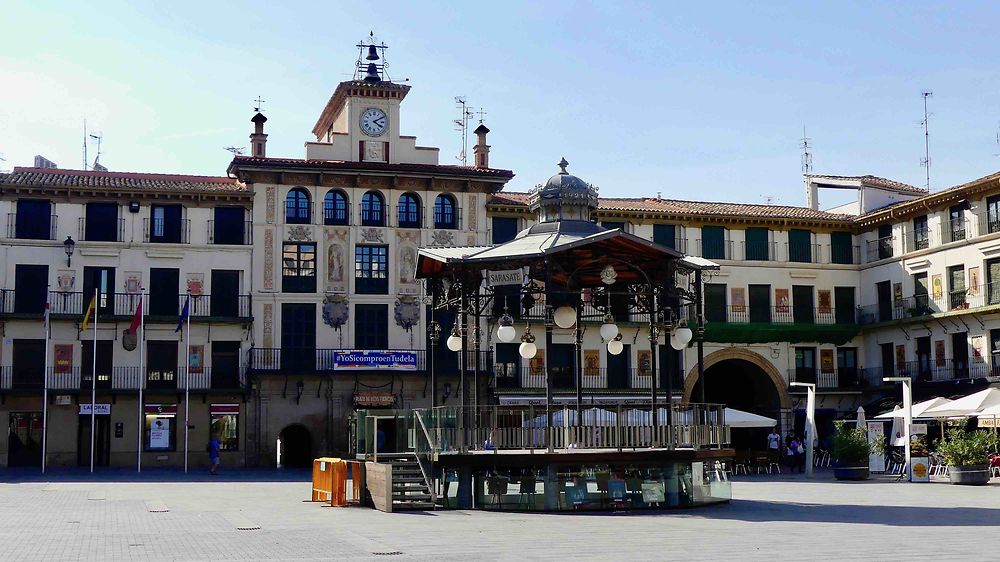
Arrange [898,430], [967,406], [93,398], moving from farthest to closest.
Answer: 1. [93,398]
2. [898,430]
3. [967,406]

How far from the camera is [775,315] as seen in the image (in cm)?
5631

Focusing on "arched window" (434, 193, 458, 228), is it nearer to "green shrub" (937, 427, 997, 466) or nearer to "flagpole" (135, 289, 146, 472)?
"flagpole" (135, 289, 146, 472)

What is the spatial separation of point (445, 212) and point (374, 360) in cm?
708

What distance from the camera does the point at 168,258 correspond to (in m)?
49.5

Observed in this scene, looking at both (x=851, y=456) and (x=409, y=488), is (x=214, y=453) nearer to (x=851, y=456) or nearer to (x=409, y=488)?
(x=851, y=456)

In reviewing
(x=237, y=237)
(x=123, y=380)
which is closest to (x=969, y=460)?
(x=237, y=237)

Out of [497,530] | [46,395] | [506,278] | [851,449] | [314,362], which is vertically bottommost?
[497,530]

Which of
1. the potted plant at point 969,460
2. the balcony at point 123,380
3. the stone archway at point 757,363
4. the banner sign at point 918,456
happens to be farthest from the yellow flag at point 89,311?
the potted plant at point 969,460

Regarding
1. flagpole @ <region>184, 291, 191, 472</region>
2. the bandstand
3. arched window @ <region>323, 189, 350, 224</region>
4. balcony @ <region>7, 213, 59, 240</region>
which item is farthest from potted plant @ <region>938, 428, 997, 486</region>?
balcony @ <region>7, 213, 59, 240</region>

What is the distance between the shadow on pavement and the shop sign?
12.4 ft

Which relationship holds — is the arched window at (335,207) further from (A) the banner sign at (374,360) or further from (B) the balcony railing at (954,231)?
(B) the balcony railing at (954,231)

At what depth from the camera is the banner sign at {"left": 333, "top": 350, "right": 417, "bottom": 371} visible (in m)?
49.6

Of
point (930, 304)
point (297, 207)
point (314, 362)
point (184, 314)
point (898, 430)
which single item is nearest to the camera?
point (898, 430)

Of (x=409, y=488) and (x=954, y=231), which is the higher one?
(x=954, y=231)
